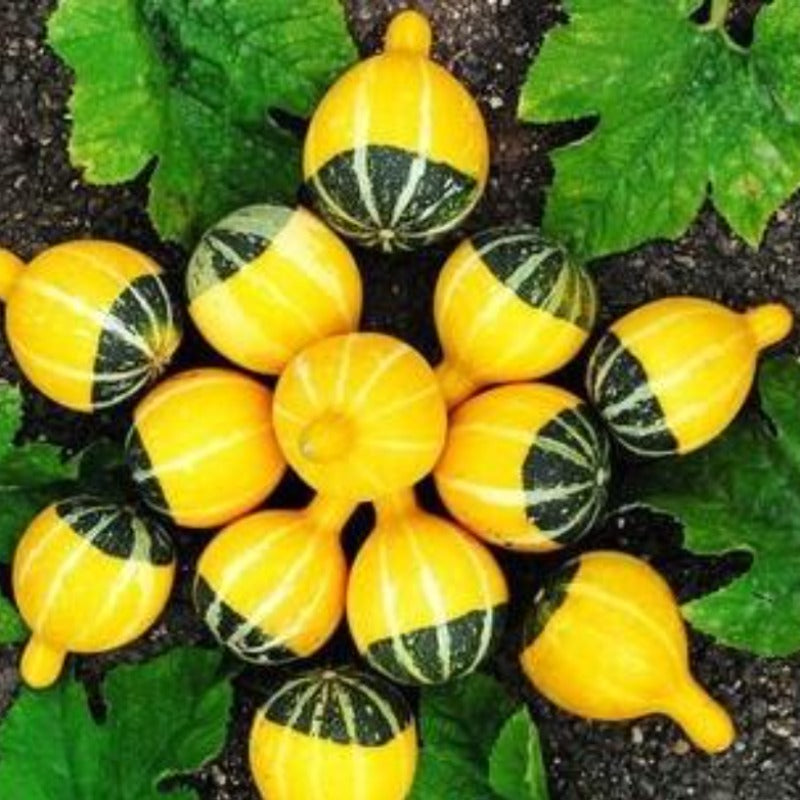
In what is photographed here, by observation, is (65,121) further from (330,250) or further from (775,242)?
(775,242)

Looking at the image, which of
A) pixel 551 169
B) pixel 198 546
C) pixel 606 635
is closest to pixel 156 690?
pixel 198 546

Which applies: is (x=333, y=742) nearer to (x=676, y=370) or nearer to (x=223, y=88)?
(x=676, y=370)

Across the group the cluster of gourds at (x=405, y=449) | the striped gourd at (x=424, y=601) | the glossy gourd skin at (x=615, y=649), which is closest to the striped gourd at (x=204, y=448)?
the cluster of gourds at (x=405, y=449)

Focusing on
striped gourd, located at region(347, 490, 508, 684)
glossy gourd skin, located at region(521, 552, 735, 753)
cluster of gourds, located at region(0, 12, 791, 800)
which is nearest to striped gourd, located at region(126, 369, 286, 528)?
cluster of gourds, located at region(0, 12, 791, 800)

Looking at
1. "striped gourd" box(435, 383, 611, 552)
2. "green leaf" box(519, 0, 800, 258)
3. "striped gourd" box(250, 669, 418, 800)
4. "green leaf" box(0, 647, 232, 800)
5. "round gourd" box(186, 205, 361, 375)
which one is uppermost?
"green leaf" box(519, 0, 800, 258)

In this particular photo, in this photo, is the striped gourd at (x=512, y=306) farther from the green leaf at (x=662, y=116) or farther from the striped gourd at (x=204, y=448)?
the striped gourd at (x=204, y=448)

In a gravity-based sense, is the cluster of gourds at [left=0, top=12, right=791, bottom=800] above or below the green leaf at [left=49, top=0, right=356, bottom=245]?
below

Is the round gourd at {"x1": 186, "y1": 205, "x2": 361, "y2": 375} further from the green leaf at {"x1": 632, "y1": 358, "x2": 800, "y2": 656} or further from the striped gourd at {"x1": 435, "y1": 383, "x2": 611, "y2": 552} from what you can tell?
the green leaf at {"x1": 632, "y1": 358, "x2": 800, "y2": 656}
